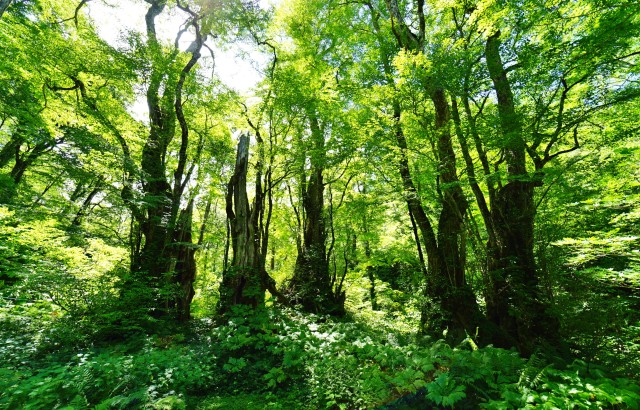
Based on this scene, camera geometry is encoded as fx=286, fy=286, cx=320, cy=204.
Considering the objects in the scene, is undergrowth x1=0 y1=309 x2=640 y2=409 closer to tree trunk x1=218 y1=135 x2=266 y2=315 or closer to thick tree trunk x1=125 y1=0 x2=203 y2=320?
tree trunk x1=218 y1=135 x2=266 y2=315

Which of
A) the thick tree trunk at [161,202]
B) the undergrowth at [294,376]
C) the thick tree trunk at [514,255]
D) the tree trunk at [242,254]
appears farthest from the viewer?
the thick tree trunk at [161,202]

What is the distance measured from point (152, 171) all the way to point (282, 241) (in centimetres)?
644

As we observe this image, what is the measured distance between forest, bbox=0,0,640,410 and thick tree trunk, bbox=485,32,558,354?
0.15 feet

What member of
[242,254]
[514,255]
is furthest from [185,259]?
[514,255]

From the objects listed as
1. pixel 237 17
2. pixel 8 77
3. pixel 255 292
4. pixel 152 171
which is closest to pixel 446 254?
pixel 255 292

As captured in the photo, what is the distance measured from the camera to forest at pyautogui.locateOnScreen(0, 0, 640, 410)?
3.71 metres

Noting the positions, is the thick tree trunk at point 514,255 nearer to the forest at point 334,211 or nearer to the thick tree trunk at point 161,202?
the forest at point 334,211

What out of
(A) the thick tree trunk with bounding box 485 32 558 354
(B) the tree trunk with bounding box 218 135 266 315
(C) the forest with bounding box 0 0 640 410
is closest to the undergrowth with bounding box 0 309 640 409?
(C) the forest with bounding box 0 0 640 410

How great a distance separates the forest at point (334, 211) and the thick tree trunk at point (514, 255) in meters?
0.05

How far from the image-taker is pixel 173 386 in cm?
387

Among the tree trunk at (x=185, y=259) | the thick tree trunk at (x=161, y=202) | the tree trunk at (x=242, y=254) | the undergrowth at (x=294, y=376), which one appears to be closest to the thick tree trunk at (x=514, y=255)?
the undergrowth at (x=294, y=376)

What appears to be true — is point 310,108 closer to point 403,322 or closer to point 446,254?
point 446,254

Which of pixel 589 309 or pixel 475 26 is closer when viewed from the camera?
pixel 589 309

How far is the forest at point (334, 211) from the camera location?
3713mm
